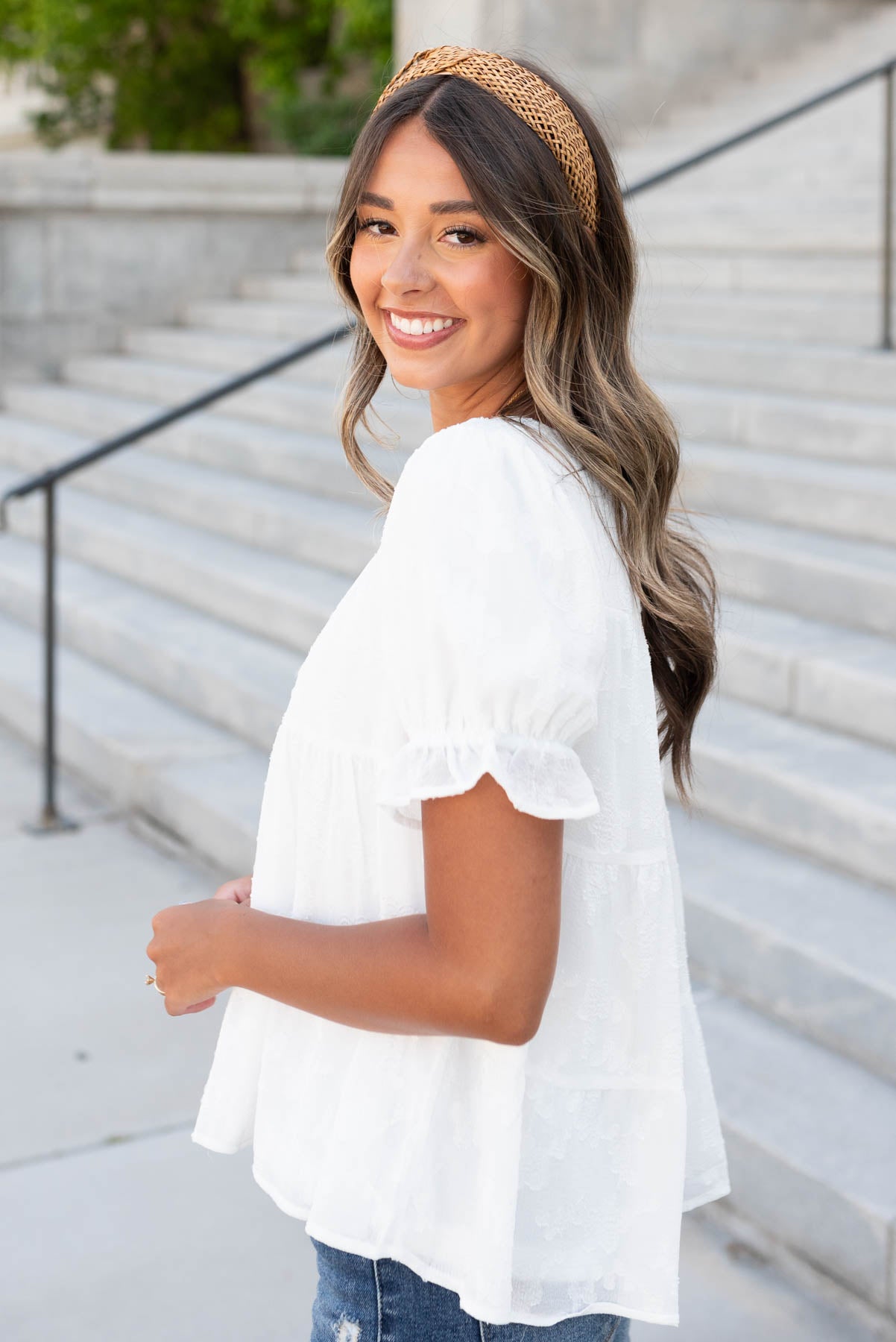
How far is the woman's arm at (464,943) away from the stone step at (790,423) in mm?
3979

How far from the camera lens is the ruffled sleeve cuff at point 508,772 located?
108 centimetres

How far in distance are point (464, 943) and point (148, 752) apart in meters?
4.30

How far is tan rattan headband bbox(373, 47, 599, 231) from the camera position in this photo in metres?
1.27

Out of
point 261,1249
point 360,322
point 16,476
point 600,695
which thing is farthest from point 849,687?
point 16,476

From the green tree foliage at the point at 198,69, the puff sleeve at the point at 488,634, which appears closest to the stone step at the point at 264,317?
the green tree foliage at the point at 198,69

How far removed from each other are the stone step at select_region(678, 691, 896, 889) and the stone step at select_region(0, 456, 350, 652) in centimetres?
186

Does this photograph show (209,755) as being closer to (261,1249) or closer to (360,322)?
(261,1249)

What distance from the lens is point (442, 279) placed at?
1283 mm

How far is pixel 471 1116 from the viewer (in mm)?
1267

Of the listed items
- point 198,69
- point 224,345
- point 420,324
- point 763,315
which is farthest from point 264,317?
point 198,69

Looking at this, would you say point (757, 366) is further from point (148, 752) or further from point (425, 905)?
point (425, 905)

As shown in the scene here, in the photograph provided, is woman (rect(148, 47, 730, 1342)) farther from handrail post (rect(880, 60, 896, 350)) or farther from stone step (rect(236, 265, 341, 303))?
stone step (rect(236, 265, 341, 303))

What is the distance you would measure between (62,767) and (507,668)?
4.87m

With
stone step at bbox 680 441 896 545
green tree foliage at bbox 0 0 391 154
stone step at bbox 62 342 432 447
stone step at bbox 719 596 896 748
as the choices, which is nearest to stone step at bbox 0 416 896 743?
stone step at bbox 719 596 896 748
